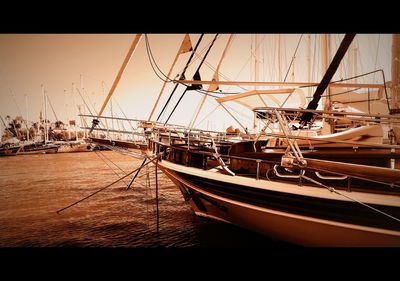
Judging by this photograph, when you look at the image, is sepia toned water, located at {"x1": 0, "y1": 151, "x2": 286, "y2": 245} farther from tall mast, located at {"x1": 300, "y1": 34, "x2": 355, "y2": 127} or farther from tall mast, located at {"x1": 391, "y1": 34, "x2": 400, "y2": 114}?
tall mast, located at {"x1": 391, "y1": 34, "x2": 400, "y2": 114}

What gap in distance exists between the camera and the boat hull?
3.22 m

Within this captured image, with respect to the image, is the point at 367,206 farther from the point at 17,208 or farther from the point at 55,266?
the point at 17,208

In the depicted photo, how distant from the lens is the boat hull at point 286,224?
322cm

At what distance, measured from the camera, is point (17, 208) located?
326 inches

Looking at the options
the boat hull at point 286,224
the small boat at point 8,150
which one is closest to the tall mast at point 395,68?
the boat hull at point 286,224

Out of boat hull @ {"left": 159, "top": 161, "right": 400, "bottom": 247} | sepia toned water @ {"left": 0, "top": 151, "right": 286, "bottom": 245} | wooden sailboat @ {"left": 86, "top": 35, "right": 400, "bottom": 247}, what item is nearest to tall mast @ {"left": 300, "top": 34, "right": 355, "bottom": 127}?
wooden sailboat @ {"left": 86, "top": 35, "right": 400, "bottom": 247}

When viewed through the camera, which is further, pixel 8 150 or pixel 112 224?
pixel 8 150

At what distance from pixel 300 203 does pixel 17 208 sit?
30.5 ft

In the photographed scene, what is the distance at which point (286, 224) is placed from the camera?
156 inches

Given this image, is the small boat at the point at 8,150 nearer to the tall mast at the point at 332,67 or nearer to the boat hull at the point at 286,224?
the boat hull at the point at 286,224

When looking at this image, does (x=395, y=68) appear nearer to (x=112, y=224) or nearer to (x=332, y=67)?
(x=332, y=67)

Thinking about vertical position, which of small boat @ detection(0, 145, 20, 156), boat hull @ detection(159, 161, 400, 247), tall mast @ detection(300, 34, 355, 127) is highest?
tall mast @ detection(300, 34, 355, 127)

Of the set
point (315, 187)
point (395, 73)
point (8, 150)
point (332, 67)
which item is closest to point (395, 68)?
point (395, 73)
